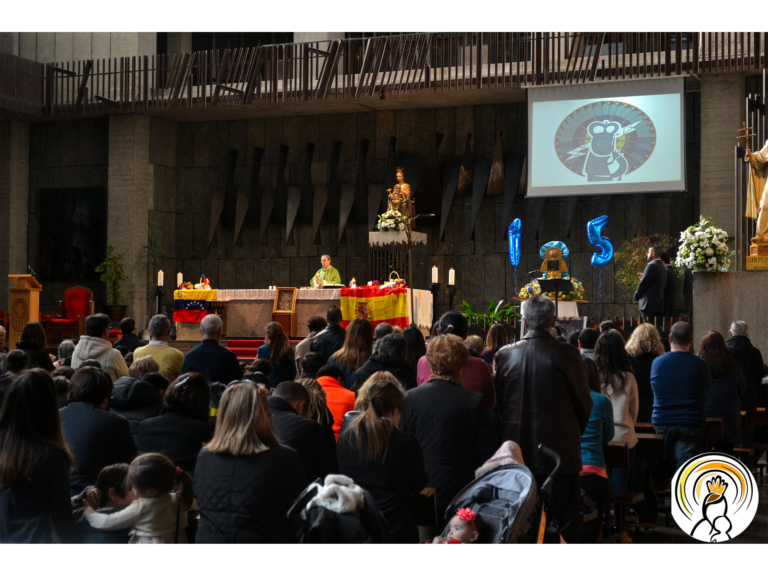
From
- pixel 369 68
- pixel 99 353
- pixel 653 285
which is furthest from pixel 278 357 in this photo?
pixel 369 68

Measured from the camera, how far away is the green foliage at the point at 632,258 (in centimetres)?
1442

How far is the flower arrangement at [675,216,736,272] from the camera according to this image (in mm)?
9750

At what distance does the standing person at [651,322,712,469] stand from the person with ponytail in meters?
2.45

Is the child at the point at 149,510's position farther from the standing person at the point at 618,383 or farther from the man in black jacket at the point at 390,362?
the standing person at the point at 618,383

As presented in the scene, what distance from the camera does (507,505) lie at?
3363mm

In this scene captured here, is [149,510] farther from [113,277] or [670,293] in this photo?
[113,277]

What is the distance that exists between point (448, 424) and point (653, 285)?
20.2ft

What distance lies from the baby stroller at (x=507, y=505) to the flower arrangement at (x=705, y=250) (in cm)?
692

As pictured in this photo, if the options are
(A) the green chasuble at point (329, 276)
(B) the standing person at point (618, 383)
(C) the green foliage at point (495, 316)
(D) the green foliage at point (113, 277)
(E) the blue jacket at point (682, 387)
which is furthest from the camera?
(D) the green foliage at point (113, 277)

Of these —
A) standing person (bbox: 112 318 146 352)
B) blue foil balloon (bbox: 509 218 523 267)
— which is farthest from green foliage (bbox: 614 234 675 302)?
standing person (bbox: 112 318 146 352)

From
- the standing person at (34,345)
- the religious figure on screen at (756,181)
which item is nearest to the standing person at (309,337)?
the standing person at (34,345)

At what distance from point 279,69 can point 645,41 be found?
6.41 m
